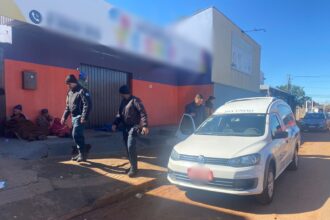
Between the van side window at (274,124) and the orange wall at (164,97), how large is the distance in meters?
7.73

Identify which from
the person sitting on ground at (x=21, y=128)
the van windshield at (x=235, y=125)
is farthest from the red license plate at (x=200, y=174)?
the person sitting on ground at (x=21, y=128)

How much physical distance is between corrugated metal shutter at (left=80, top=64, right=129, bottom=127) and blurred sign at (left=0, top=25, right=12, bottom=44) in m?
2.86

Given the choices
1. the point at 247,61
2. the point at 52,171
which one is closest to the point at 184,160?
the point at 52,171

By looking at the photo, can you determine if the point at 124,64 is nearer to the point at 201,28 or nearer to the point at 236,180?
the point at 201,28

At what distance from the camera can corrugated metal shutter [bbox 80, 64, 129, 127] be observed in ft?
35.3

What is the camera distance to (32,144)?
269 inches

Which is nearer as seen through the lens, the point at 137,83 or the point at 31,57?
the point at 31,57

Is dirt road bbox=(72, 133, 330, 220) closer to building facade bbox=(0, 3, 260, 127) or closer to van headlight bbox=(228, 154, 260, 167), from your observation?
van headlight bbox=(228, 154, 260, 167)

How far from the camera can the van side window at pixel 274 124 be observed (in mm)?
5499

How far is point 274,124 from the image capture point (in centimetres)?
575

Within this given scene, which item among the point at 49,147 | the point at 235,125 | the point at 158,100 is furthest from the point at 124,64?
the point at 235,125

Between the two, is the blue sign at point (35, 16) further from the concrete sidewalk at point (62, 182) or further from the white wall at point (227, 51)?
the white wall at point (227, 51)

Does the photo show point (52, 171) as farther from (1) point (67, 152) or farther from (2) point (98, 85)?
(2) point (98, 85)

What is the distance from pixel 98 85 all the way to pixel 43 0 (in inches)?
167
